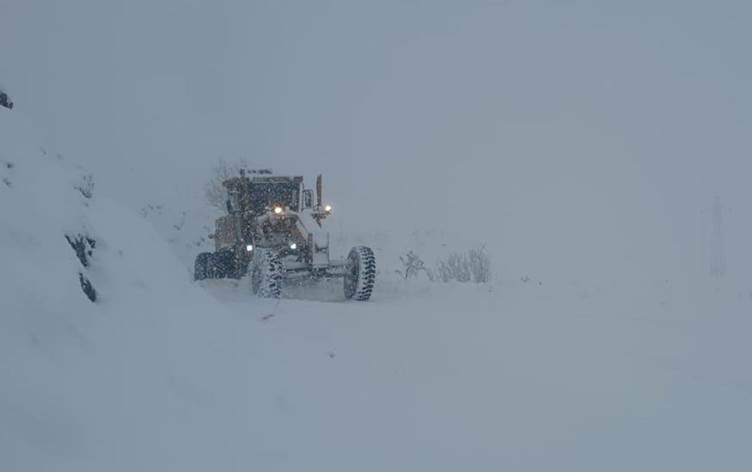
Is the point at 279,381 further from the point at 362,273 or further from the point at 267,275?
the point at 362,273

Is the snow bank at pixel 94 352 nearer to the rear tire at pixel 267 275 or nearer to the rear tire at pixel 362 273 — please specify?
the rear tire at pixel 267 275

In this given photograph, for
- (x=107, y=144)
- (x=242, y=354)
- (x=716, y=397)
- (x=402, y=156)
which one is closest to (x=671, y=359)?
(x=716, y=397)

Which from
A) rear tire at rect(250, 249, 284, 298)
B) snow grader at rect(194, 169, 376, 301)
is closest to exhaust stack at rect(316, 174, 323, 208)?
snow grader at rect(194, 169, 376, 301)

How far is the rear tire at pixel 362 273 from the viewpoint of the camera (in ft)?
37.4

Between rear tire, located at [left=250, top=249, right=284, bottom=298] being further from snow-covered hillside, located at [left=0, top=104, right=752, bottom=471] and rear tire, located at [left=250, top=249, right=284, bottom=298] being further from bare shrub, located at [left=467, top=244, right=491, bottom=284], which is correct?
bare shrub, located at [left=467, top=244, right=491, bottom=284]

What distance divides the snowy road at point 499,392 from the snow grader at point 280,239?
2938 millimetres

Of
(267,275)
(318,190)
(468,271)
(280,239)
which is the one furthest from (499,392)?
(468,271)

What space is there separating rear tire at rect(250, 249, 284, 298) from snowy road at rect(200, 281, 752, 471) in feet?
5.90

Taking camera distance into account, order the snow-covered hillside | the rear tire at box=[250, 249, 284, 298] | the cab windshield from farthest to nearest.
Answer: the cab windshield → the rear tire at box=[250, 249, 284, 298] → the snow-covered hillside

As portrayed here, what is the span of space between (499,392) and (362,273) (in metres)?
6.10

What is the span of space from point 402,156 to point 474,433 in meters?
97.6

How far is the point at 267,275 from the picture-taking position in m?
10.5

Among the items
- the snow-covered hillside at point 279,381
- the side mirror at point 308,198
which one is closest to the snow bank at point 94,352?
the snow-covered hillside at point 279,381

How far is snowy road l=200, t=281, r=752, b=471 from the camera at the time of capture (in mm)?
4082
